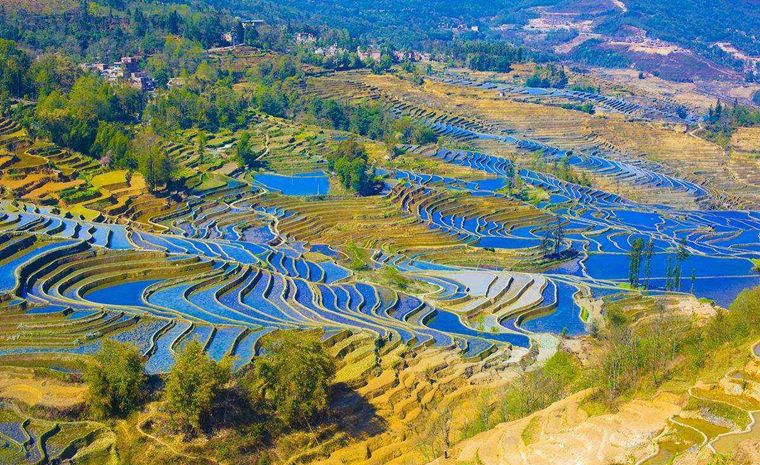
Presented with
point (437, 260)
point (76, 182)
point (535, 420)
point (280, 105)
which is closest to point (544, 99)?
point (280, 105)

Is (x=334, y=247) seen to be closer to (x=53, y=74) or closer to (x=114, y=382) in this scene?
(x=114, y=382)

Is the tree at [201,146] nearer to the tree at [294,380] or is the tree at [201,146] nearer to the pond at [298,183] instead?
the pond at [298,183]

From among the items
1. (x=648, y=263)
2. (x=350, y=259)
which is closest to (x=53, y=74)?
(x=350, y=259)

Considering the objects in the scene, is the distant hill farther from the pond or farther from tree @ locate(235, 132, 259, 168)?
the pond

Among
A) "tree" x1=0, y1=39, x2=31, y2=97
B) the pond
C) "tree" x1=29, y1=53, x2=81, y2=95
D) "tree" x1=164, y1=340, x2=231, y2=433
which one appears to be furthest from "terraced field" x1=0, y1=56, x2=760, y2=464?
"tree" x1=29, y1=53, x2=81, y2=95

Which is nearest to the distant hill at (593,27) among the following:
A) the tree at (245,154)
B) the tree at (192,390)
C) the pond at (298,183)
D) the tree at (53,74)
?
the tree at (53,74)

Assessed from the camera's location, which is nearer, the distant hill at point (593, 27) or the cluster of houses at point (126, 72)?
the cluster of houses at point (126, 72)

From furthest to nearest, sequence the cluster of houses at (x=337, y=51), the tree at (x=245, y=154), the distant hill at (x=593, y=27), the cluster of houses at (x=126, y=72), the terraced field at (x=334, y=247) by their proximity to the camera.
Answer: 1. the distant hill at (x=593, y=27)
2. the cluster of houses at (x=337, y=51)
3. the cluster of houses at (x=126, y=72)
4. the tree at (x=245, y=154)
5. the terraced field at (x=334, y=247)
